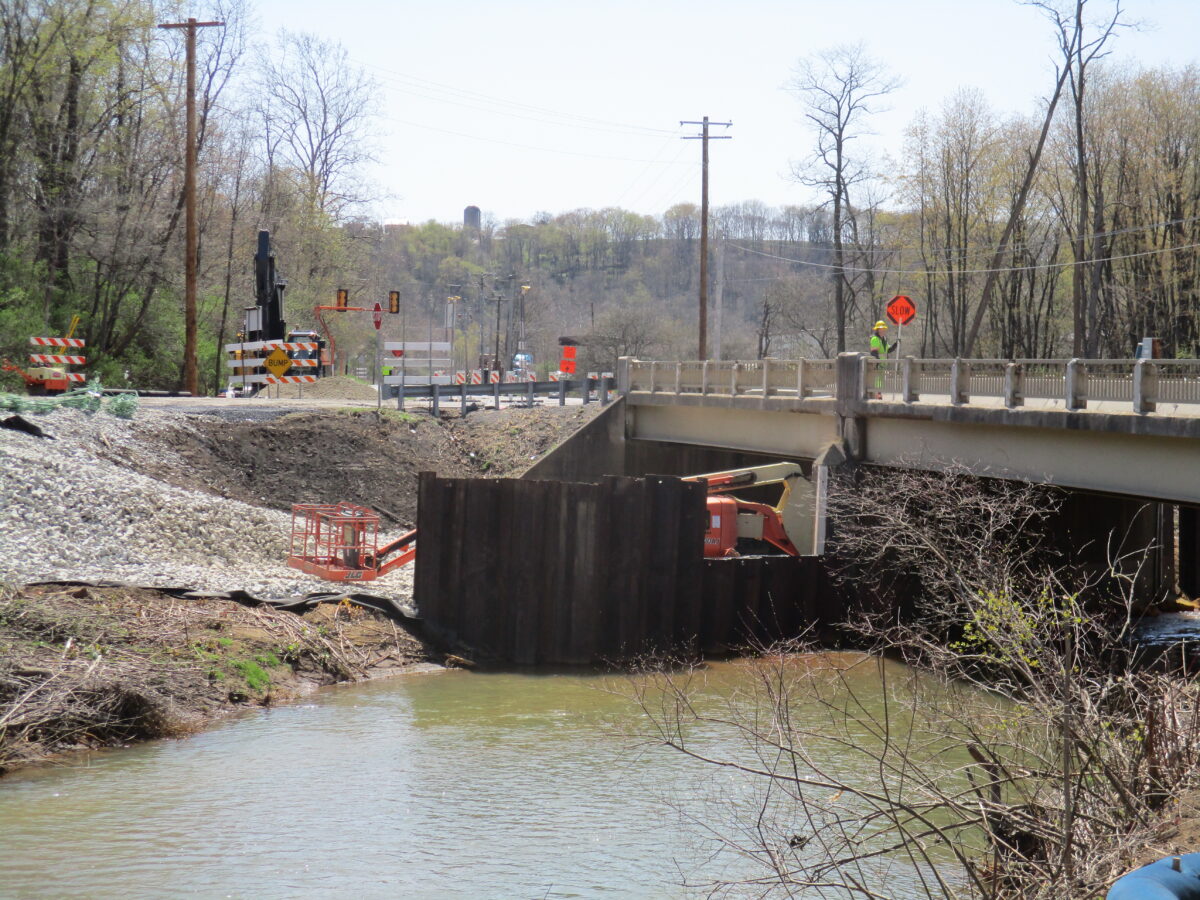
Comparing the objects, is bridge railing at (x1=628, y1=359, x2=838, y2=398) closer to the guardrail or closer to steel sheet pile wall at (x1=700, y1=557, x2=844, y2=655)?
the guardrail

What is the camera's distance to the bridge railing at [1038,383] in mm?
15617

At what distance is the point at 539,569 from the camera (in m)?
19.4

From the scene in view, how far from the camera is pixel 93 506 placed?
2034 centimetres

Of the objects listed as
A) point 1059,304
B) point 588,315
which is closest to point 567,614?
point 1059,304

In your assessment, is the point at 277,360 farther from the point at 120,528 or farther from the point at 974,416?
the point at 974,416

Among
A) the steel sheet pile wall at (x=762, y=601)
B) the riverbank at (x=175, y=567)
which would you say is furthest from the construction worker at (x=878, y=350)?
the riverbank at (x=175, y=567)

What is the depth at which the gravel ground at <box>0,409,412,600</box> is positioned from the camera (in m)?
18.5

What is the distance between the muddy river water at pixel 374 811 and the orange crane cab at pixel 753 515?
21.8 ft

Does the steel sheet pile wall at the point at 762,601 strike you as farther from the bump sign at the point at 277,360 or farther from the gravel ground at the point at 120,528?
the bump sign at the point at 277,360

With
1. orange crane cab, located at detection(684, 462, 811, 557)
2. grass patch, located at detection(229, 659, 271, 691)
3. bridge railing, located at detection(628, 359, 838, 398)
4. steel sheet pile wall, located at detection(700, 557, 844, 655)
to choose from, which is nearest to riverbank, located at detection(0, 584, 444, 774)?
grass patch, located at detection(229, 659, 271, 691)

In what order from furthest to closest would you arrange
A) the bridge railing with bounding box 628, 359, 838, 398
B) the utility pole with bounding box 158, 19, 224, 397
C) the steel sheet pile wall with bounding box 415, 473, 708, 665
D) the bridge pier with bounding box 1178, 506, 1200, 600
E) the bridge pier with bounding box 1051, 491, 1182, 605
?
the utility pole with bounding box 158, 19, 224, 397 → the bridge pier with bounding box 1178, 506, 1200, 600 → the bridge railing with bounding box 628, 359, 838, 398 → the bridge pier with bounding box 1051, 491, 1182, 605 → the steel sheet pile wall with bounding box 415, 473, 708, 665

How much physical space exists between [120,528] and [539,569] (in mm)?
7611

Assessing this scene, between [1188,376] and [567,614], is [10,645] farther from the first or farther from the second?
[1188,376]

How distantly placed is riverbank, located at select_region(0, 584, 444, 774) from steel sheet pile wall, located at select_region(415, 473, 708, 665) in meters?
1.05
